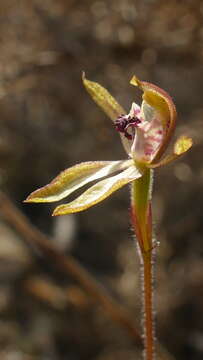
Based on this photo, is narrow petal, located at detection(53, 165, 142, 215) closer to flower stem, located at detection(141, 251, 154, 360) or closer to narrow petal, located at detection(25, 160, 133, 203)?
narrow petal, located at detection(25, 160, 133, 203)

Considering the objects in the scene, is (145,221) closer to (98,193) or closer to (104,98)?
(98,193)

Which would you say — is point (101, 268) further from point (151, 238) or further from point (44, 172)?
point (151, 238)

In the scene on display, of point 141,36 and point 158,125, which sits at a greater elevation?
point 141,36

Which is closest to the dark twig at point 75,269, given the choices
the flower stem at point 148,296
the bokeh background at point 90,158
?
the bokeh background at point 90,158

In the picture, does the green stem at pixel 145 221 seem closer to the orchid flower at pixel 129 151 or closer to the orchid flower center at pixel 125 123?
the orchid flower at pixel 129 151

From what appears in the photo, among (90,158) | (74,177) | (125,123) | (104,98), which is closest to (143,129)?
(125,123)

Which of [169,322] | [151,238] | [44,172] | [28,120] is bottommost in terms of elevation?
[169,322]

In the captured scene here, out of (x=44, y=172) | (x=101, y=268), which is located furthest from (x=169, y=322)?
(x=44, y=172)
